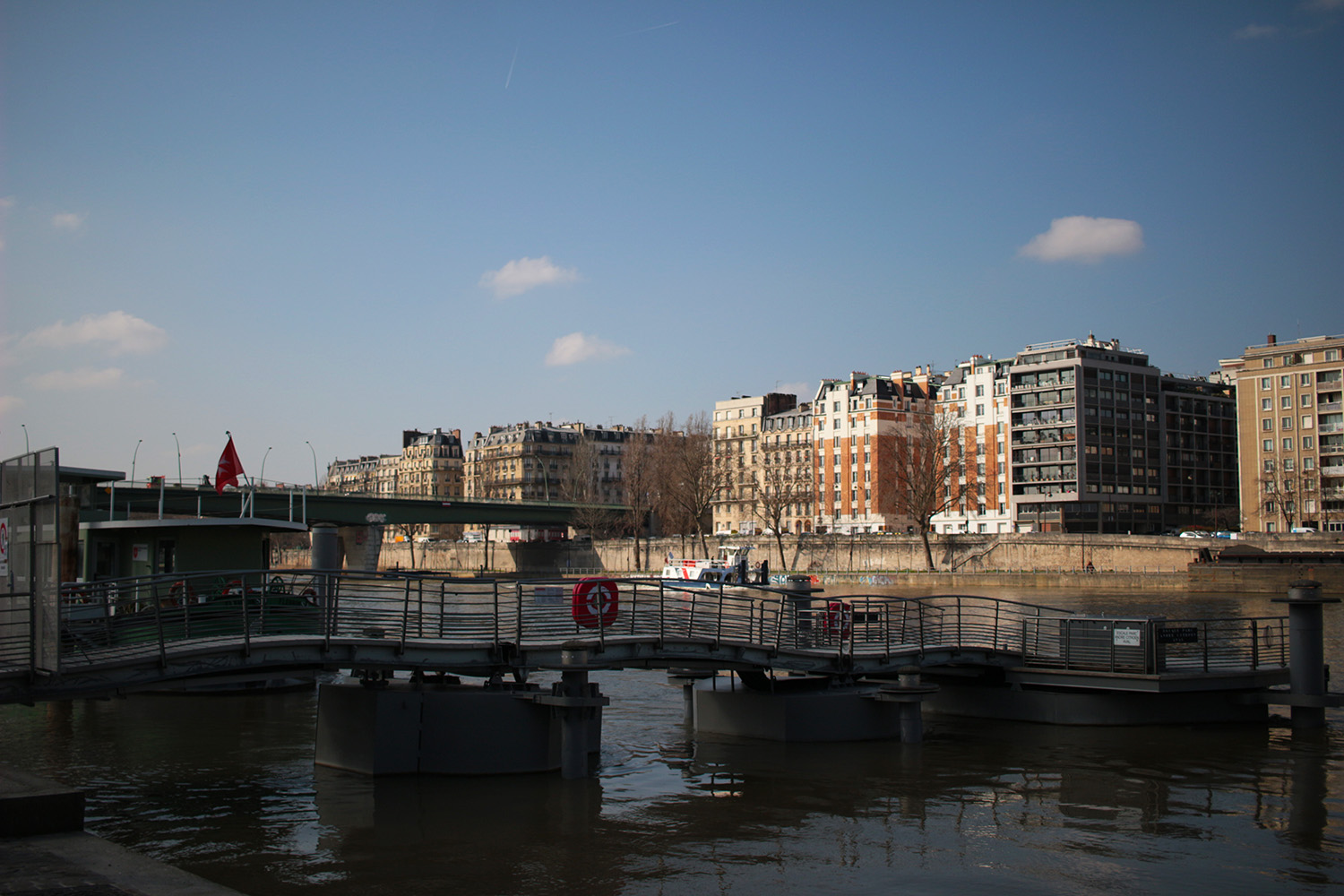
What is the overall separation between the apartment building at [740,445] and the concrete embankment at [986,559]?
22.8 m

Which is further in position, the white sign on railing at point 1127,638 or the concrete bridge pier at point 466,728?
the white sign on railing at point 1127,638

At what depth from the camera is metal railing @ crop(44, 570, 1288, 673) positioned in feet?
56.6

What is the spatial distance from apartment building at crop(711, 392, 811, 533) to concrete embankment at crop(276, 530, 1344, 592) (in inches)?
899

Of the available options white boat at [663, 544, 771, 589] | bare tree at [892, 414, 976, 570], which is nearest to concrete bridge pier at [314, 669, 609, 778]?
white boat at [663, 544, 771, 589]

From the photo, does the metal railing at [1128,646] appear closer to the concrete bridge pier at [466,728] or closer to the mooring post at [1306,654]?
the mooring post at [1306,654]

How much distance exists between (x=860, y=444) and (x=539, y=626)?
119850 millimetres

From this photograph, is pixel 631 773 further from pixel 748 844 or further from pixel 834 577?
pixel 834 577

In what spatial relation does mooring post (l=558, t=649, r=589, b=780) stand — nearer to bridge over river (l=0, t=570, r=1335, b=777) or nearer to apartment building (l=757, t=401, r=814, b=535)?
bridge over river (l=0, t=570, r=1335, b=777)

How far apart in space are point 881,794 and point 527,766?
17.7ft

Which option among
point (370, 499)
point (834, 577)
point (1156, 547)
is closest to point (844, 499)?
point (834, 577)

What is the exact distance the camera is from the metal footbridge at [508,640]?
1620cm

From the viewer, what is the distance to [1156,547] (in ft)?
296

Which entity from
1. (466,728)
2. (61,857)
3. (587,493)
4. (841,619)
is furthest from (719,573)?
(61,857)

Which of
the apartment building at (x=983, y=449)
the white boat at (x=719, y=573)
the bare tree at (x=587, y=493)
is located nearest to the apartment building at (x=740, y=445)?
the bare tree at (x=587, y=493)
